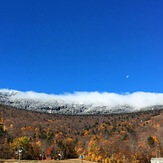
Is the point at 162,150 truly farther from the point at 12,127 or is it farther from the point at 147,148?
the point at 12,127

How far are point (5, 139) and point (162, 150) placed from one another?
74.1 m

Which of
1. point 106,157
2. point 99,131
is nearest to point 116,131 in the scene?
point 99,131

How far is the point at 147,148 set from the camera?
131000 millimetres

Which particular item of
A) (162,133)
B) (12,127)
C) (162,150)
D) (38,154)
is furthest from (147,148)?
(12,127)

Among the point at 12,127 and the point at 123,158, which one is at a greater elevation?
the point at 12,127

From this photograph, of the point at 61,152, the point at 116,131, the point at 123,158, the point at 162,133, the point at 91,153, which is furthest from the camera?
the point at 116,131

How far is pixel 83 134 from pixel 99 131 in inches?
502

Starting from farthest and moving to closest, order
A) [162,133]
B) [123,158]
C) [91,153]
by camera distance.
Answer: [162,133] < [91,153] < [123,158]

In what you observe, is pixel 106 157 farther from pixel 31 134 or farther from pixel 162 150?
pixel 31 134

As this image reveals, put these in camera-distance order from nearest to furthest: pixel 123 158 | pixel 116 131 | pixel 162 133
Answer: pixel 123 158
pixel 162 133
pixel 116 131

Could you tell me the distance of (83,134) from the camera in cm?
19262

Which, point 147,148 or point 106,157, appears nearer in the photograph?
point 106,157

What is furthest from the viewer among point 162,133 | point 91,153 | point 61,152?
point 162,133

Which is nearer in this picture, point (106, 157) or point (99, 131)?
point (106, 157)
